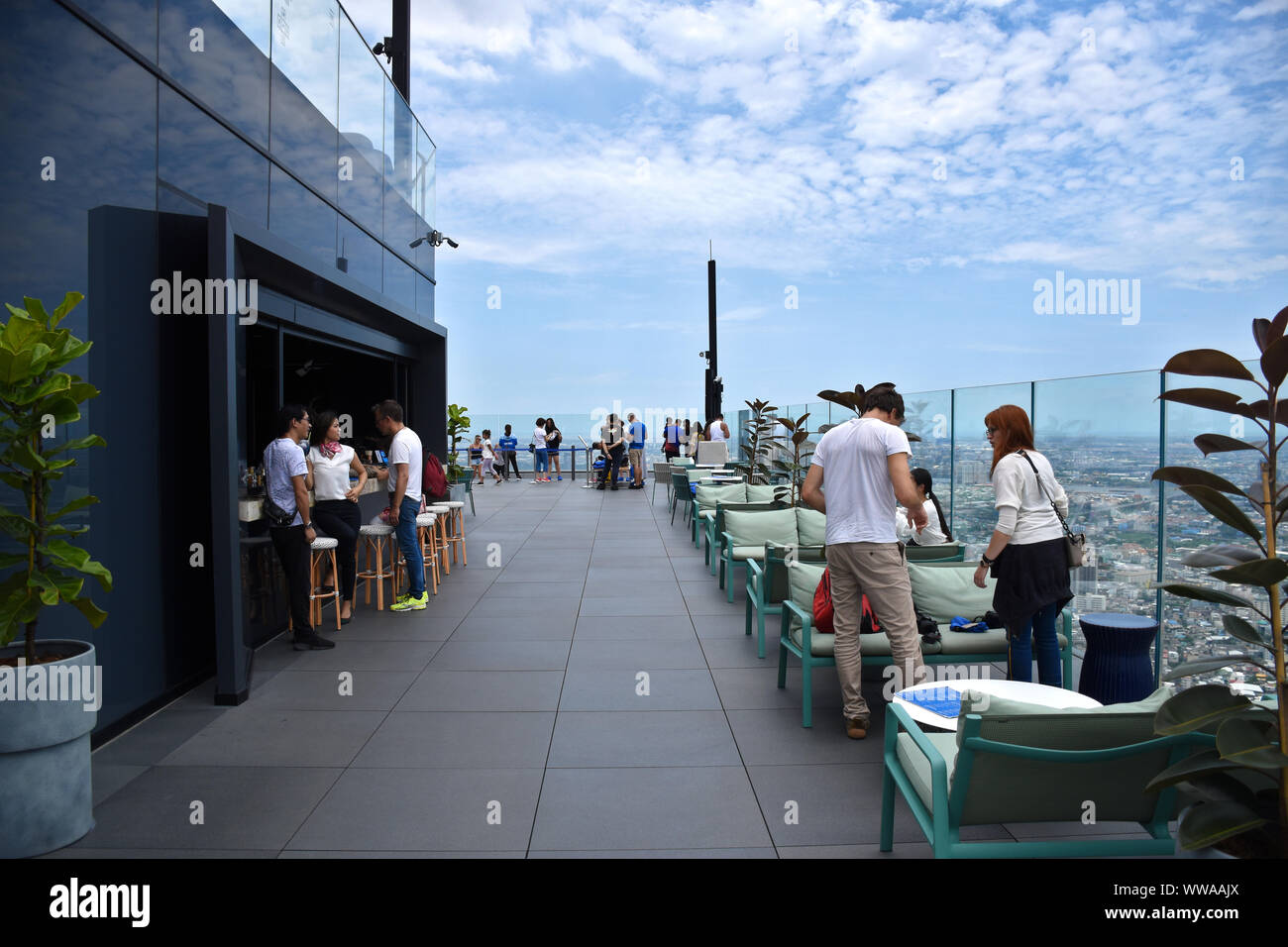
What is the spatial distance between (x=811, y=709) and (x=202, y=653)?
156 inches

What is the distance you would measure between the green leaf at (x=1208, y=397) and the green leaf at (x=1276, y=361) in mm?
108

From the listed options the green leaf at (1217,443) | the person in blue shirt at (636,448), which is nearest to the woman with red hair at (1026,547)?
the green leaf at (1217,443)

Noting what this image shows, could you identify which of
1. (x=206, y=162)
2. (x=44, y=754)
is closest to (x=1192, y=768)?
(x=44, y=754)

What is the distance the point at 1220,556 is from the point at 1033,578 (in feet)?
6.10

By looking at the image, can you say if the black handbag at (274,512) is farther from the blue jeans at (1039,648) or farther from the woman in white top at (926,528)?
the blue jeans at (1039,648)

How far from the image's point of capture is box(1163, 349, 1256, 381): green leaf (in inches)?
99.5

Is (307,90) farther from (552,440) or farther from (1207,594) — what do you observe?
(552,440)

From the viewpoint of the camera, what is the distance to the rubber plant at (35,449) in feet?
10.5

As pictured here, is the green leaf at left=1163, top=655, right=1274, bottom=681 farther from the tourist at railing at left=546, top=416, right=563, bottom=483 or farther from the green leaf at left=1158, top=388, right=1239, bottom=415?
the tourist at railing at left=546, top=416, right=563, bottom=483

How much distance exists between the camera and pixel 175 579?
17.5ft
